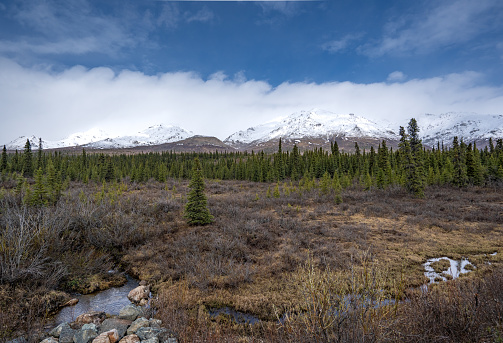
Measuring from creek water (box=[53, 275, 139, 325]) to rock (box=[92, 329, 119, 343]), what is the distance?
3016mm

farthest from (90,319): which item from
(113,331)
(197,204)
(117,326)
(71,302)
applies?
(197,204)

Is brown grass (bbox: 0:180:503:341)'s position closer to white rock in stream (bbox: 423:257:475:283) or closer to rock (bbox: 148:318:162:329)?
rock (bbox: 148:318:162:329)

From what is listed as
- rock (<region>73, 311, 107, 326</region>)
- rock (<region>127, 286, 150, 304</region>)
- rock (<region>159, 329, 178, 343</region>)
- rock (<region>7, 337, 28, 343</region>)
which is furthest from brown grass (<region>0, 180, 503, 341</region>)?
rock (<region>7, 337, 28, 343</region>)

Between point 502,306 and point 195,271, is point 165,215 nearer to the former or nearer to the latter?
point 195,271

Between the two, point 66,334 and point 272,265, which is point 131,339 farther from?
point 272,265

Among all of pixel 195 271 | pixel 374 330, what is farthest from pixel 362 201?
pixel 374 330

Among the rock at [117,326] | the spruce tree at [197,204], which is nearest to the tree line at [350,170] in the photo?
the spruce tree at [197,204]

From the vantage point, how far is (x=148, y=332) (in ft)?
21.7

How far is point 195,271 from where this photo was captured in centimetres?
1197

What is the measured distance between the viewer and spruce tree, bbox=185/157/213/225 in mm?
19750

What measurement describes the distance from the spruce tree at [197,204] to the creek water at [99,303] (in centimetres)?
840

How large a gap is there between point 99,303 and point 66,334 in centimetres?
345

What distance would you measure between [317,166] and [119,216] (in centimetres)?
5982

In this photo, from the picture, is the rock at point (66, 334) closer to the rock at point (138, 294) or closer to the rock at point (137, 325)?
the rock at point (137, 325)
